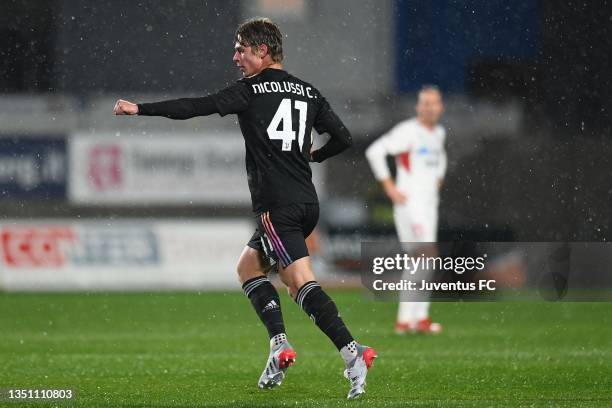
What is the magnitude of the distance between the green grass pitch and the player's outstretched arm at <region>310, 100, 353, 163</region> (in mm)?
1243

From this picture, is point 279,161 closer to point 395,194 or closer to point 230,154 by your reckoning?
point 395,194

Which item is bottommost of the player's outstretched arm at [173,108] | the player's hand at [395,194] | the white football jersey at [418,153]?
the player's hand at [395,194]

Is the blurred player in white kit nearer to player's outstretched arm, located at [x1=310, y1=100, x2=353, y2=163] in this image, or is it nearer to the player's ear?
player's outstretched arm, located at [x1=310, y1=100, x2=353, y2=163]

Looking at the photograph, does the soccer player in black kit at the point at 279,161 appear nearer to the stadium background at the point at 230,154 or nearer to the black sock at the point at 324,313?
the black sock at the point at 324,313

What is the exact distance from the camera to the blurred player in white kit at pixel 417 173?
9.70 meters

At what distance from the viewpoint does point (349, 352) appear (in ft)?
19.2

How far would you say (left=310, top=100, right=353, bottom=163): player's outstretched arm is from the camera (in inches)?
248

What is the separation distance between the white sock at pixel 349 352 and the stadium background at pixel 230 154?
2.56 meters

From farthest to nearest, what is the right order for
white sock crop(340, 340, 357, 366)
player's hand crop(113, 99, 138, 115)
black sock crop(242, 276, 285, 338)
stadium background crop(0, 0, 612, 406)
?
1. stadium background crop(0, 0, 612, 406)
2. black sock crop(242, 276, 285, 338)
3. white sock crop(340, 340, 357, 366)
4. player's hand crop(113, 99, 138, 115)

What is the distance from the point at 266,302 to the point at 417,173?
371 centimetres

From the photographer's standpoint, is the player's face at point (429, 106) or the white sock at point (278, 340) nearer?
the white sock at point (278, 340)

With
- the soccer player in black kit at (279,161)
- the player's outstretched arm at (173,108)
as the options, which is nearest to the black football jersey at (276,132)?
the soccer player in black kit at (279,161)

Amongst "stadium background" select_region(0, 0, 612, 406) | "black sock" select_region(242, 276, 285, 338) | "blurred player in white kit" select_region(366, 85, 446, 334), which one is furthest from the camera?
"stadium background" select_region(0, 0, 612, 406)

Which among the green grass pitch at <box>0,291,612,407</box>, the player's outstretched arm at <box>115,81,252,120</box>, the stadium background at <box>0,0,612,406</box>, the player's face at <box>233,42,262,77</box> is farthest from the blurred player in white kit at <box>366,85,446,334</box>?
the player's outstretched arm at <box>115,81,252,120</box>
